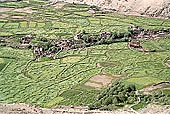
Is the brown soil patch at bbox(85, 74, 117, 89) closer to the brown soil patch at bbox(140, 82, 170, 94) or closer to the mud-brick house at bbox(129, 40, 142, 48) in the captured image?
the brown soil patch at bbox(140, 82, 170, 94)

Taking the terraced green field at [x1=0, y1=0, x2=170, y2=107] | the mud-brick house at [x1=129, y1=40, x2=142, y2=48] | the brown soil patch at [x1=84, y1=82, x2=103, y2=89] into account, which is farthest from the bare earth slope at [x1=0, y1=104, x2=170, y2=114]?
the mud-brick house at [x1=129, y1=40, x2=142, y2=48]

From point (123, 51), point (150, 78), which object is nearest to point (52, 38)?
point (123, 51)

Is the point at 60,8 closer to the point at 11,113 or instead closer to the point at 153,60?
the point at 153,60

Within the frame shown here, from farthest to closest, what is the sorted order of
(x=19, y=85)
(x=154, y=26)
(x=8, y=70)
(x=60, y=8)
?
1. (x=60, y=8)
2. (x=154, y=26)
3. (x=8, y=70)
4. (x=19, y=85)

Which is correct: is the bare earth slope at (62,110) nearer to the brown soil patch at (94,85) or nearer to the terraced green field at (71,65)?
the terraced green field at (71,65)

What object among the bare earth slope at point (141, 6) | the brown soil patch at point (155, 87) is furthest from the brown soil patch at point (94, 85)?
the bare earth slope at point (141, 6)

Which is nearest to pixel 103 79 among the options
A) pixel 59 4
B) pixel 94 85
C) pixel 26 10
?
pixel 94 85
